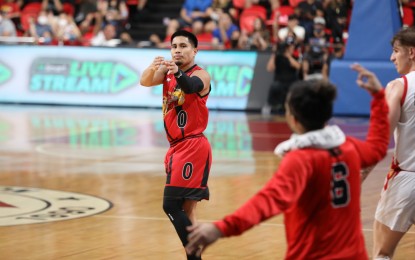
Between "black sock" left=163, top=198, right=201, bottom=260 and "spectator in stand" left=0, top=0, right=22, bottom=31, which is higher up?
"spectator in stand" left=0, top=0, right=22, bottom=31

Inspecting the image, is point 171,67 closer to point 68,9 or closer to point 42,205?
point 42,205

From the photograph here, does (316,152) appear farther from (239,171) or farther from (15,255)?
(239,171)

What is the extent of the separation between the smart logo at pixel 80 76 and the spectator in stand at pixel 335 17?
15.8 feet

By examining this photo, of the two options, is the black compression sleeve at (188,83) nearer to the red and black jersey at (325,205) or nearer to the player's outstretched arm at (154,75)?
the player's outstretched arm at (154,75)

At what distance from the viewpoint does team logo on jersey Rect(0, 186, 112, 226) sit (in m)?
10.2

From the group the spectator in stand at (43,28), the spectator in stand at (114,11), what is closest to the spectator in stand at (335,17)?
the spectator in stand at (114,11)

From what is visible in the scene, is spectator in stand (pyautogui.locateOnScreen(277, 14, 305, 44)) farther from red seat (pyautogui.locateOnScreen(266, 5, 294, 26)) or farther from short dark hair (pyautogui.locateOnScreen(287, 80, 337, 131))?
short dark hair (pyautogui.locateOnScreen(287, 80, 337, 131))

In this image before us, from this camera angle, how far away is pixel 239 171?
13.6 meters

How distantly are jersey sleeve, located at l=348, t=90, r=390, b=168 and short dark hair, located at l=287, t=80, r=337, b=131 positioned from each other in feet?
1.27

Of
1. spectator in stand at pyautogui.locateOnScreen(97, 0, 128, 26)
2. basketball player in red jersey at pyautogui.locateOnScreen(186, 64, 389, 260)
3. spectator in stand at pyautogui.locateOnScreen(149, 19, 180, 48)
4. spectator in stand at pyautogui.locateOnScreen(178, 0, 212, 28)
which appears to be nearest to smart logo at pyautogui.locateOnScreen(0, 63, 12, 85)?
spectator in stand at pyautogui.locateOnScreen(97, 0, 128, 26)

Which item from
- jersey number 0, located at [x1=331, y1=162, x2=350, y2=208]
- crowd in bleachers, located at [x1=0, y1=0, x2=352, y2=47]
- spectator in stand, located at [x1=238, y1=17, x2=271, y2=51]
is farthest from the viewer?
spectator in stand, located at [x1=238, y1=17, x2=271, y2=51]

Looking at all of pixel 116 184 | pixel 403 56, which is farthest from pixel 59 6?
pixel 403 56

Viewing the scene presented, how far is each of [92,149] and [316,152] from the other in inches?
452

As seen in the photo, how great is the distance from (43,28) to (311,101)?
21.9 meters
